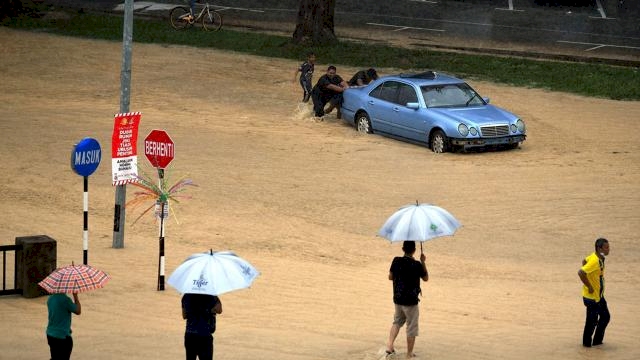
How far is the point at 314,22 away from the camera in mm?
38250

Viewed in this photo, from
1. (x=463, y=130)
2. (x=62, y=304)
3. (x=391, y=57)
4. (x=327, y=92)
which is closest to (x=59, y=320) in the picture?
(x=62, y=304)

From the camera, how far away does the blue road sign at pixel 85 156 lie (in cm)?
1670

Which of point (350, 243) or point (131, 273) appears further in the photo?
point (350, 243)

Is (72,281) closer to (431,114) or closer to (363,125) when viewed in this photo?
(431,114)

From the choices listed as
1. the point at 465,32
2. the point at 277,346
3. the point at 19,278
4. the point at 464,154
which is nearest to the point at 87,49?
the point at 465,32

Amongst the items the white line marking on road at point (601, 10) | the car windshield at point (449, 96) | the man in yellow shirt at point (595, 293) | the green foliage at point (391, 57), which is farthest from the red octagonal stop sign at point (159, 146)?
the white line marking on road at point (601, 10)

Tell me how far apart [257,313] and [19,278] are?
2947 millimetres

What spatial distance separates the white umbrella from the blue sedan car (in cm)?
1450

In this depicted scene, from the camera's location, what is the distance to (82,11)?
4366cm

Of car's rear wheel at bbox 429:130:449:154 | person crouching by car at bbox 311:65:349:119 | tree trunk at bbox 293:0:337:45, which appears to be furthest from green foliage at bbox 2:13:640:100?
car's rear wheel at bbox 429:130:449:154

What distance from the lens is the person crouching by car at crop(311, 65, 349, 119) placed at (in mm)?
29438

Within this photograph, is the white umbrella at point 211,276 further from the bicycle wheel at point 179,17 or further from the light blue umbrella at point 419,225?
the bicycle wheel at point 179,17

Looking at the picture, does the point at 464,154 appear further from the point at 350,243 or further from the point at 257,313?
the point at 257,313

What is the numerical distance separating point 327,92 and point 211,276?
18160mm
